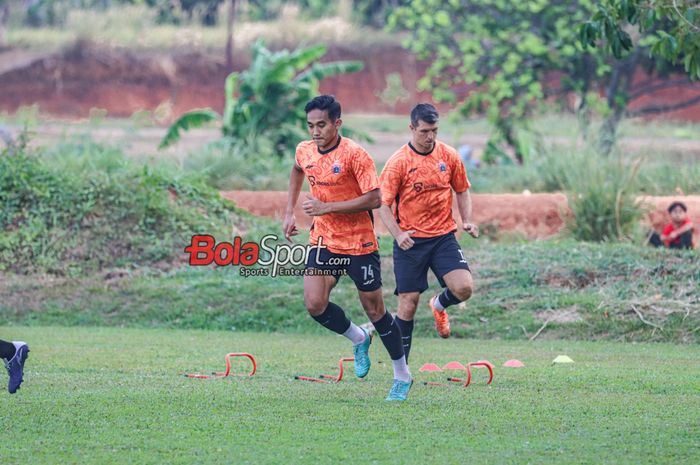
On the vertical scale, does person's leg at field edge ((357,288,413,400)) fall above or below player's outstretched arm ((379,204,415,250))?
below

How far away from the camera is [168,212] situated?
17.5 metres

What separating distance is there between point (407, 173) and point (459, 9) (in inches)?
654

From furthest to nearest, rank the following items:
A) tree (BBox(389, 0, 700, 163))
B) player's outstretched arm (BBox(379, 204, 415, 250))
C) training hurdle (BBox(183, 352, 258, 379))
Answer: tree (BBox(389, 0, 700, 163)) → training hurdle (BBox(183, 352, 258, 379)) → player's outstretched arm (BBox(379, 204, 415, 250))

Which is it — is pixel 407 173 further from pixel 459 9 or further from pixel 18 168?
pixel 459 9

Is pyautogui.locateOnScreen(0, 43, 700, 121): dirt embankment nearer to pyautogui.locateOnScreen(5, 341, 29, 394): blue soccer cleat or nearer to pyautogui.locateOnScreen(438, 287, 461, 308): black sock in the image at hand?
pyautogui.locateOnScreen(438, 287, 461, 308): black sock

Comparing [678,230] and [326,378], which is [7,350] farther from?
[678,230]

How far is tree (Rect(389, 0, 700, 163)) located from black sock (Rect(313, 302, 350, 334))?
612 inches

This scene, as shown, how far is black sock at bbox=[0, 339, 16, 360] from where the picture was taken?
851cm

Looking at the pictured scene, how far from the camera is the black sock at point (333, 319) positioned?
9461 millimetres

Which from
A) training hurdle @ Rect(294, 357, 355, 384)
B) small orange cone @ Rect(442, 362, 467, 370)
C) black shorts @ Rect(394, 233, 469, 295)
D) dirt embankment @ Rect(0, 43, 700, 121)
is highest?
black shorts @ Rect(394, 233, 469, 295)

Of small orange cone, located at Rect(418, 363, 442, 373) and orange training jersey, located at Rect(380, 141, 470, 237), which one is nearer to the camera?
orange training jersey, located at Rect(380, 141, 470, 237)

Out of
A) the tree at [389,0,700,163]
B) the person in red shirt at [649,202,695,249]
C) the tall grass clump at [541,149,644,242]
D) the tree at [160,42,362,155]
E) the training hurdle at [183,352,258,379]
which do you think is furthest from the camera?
the tree at [389,0,700,163]

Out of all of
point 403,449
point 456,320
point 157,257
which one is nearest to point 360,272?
point 403,449

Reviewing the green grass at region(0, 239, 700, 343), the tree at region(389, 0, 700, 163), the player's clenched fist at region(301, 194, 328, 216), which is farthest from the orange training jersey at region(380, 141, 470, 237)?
the tree at region(389, 0, 700, 163)
